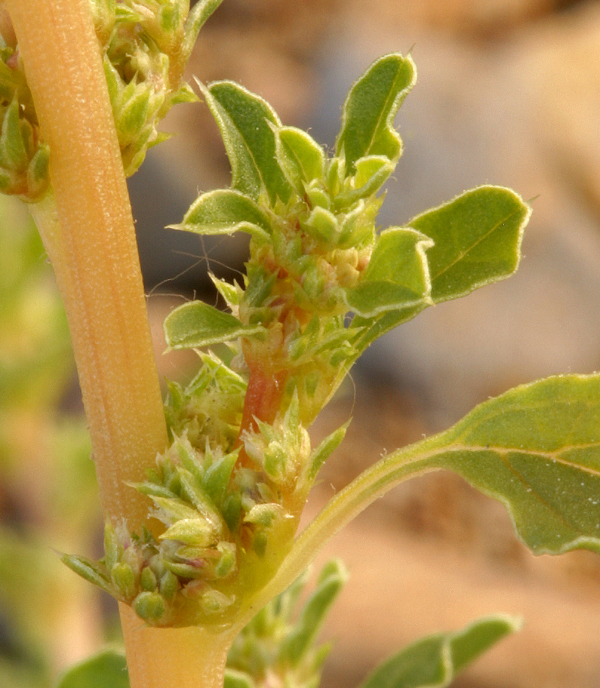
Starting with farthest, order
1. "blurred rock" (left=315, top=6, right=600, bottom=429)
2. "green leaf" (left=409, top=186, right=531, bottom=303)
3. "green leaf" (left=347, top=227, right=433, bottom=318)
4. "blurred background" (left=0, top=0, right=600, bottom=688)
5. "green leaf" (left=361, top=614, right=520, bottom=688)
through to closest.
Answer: "blurred rock" (left=315, top=6, right=600, bottom=429) → "blurred background" (left=0, top=0, right=600, bottom=688) → "green leaf" (left=361, top=614, right=520, bottom=688) → "green leaf" (left=409, top=186, right=531, bottom=303) → "green leaf" (left=347, top=227, right=433, bottom=318)

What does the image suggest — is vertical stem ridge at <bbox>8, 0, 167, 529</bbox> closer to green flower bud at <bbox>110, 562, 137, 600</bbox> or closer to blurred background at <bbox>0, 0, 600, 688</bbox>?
green flower bud at <bbox>110, 562, 137, 600</bbox>

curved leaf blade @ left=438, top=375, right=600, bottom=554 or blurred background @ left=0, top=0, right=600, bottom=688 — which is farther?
blurred background @ left=0, top=0, right=600, bottom=688

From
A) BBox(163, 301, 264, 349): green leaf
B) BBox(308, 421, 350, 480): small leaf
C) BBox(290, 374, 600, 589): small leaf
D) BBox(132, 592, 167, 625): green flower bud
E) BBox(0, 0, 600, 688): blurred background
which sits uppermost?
BBox(163, 301, 264, 349): green leaf

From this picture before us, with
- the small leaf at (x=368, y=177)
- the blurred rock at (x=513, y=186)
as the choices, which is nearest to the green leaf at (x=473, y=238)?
the small leaf at (x=368, y=177)

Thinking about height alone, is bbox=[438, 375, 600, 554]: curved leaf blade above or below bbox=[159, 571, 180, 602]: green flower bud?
above

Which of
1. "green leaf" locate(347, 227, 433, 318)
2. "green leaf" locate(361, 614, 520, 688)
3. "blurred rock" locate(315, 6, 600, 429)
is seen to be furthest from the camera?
"blurred rock" locate(315, 6, 600, 429)

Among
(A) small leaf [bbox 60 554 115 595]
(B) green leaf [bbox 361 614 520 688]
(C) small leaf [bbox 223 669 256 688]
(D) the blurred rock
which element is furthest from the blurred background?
(A) small leaf [bbox 60 554 115 595]

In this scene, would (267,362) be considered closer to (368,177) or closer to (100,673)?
(368,177)
